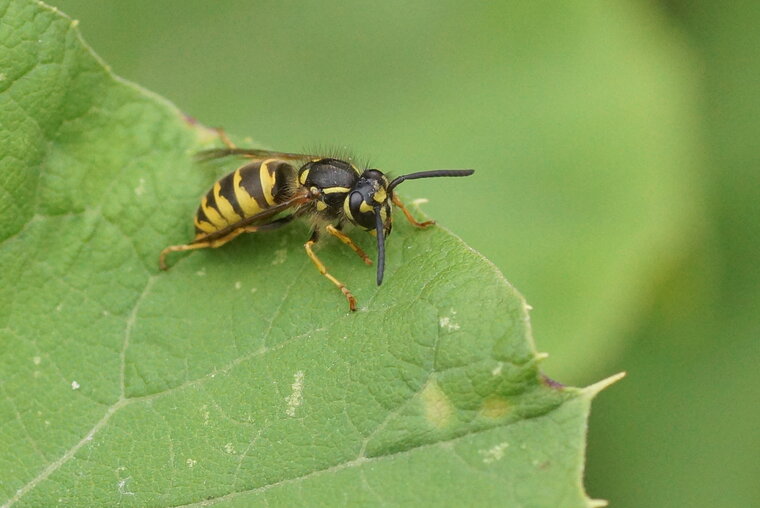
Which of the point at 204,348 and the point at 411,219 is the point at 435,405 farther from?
the point at 204,348

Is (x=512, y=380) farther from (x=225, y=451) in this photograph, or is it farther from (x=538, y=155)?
(x=538, y=155)

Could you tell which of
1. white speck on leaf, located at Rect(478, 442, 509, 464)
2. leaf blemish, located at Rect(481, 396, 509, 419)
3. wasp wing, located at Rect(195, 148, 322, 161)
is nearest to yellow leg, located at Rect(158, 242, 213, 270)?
wasp wing, located at Rect(195, 148, 322, 161)

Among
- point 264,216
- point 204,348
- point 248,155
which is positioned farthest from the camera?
point 248,155

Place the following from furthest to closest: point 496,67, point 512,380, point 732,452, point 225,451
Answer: point 496,67 → point 732,452 → point 225,451 → point 512,380

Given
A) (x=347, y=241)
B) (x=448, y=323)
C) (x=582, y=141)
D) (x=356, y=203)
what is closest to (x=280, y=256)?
(x=347, y=241)

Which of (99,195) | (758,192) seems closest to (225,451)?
(99,195)
